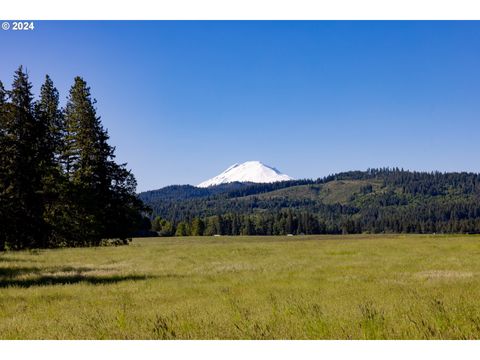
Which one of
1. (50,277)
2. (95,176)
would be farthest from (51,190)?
(50,277)

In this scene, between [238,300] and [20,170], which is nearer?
[238,300]

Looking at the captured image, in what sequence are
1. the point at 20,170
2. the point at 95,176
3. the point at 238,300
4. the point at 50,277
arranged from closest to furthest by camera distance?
the point at 238,300 < the point at 50,277 < the point at 20,170 < the point at 95,176

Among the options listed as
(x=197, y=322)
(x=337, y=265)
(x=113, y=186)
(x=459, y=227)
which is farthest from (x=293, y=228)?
(x=197, y=322)

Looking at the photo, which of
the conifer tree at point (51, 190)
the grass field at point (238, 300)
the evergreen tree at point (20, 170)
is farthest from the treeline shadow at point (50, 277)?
the conifer tree at point (51, 190)

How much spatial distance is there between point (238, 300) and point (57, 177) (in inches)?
1078

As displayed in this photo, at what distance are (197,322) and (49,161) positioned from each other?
104 feet

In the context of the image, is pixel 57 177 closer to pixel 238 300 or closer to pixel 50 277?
pixel 50 277

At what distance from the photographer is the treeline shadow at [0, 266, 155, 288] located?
50.3 feet

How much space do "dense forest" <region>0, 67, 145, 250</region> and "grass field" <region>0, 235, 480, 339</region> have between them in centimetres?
1193

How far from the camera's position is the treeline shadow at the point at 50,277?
15328 millimetres

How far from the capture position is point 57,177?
3456cm

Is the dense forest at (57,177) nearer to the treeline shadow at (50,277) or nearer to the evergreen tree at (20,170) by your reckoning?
→ the evergreen tree at (20,170)

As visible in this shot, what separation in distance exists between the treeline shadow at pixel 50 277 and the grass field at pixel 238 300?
1.5 inches

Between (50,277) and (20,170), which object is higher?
(20,170)
